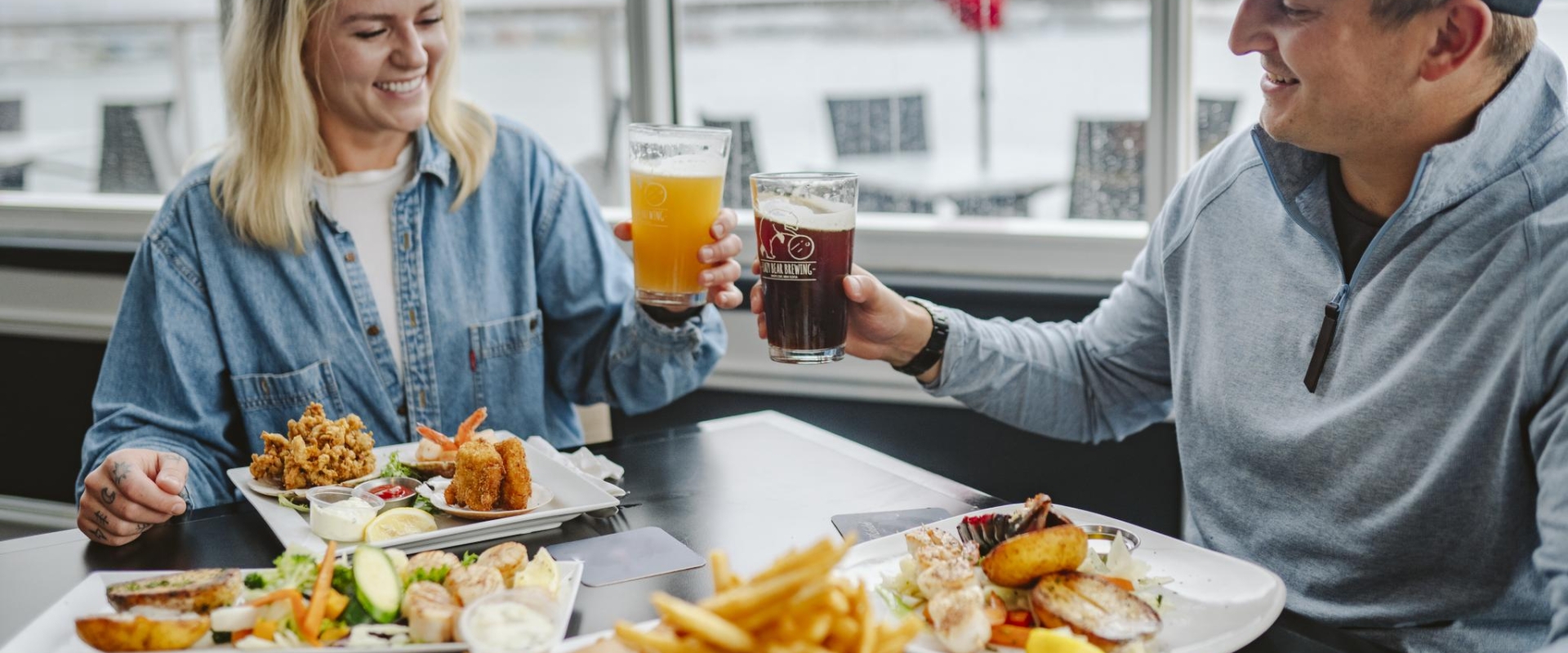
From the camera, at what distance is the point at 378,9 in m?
2.16

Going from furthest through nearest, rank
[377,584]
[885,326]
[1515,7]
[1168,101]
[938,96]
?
[938,96] → [1168,101] → [885,326] → [1515,7] → [377,584]

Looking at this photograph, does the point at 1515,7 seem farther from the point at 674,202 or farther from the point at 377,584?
the point at 377,584

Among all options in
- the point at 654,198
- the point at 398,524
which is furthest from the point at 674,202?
the point at 398,524

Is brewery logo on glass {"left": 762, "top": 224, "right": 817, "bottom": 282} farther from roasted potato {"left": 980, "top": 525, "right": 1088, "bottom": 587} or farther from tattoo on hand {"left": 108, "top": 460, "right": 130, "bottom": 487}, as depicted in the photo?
tattoo on hand {"left": 108, "top": 460, "right": 130, "bottom": 487}

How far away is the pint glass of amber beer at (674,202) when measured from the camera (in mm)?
1692

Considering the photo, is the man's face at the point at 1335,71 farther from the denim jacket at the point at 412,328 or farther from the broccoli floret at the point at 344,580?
the broccoli floret at the point at 344,580

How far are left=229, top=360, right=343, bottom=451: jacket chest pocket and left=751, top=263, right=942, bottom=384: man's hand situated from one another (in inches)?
31.9

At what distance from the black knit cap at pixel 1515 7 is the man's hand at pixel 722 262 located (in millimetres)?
913

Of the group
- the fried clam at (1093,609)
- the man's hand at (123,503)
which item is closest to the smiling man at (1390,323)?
the fried clam at (1093,609)

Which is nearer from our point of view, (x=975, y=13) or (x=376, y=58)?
(x=376, y=58)

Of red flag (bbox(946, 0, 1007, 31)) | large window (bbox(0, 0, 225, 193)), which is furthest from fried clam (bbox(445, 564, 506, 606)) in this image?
large window (bbox(0, 0, 225, 193))

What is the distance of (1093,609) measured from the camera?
3.79 ft

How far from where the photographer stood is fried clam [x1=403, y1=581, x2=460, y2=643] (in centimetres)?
114

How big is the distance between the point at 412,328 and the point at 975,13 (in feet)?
4.90
